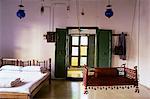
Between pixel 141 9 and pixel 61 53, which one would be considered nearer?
pixel 141 9

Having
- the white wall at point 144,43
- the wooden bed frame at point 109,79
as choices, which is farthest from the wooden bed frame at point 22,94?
the white wall at point 144,43

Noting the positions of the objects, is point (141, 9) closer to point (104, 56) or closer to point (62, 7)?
point (104, 56)

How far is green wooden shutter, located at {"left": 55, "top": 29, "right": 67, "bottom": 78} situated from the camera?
876 centimetres

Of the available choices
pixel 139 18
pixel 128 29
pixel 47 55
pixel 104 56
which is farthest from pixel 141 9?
pixel 47 55

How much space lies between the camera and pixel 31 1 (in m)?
8.78

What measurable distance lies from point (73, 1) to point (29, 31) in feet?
6.29

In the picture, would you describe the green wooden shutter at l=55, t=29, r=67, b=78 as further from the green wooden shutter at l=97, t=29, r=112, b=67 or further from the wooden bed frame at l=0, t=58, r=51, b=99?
the green wooden shutter at l=97, t=29, r=112, b=67

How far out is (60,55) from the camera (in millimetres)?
8812

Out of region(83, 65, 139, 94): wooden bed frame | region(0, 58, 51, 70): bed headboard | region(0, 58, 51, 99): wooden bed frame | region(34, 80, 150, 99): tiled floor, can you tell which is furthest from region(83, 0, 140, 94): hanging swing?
region(0, 58, 51, 70): bed headboard

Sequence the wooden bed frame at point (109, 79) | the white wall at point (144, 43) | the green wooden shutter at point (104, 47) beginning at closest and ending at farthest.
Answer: the wooden bed frame at point (109, 79) < the white wall at point (144, 43) < the green wooden shutter at point (104, 47)

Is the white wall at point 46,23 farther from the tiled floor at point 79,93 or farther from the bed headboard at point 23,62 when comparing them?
the tiled floor at point 79,93

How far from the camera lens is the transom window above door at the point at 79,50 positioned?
894cm

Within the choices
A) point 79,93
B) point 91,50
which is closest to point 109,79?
point 79,93

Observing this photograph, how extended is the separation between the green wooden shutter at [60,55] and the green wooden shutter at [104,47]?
126cm
